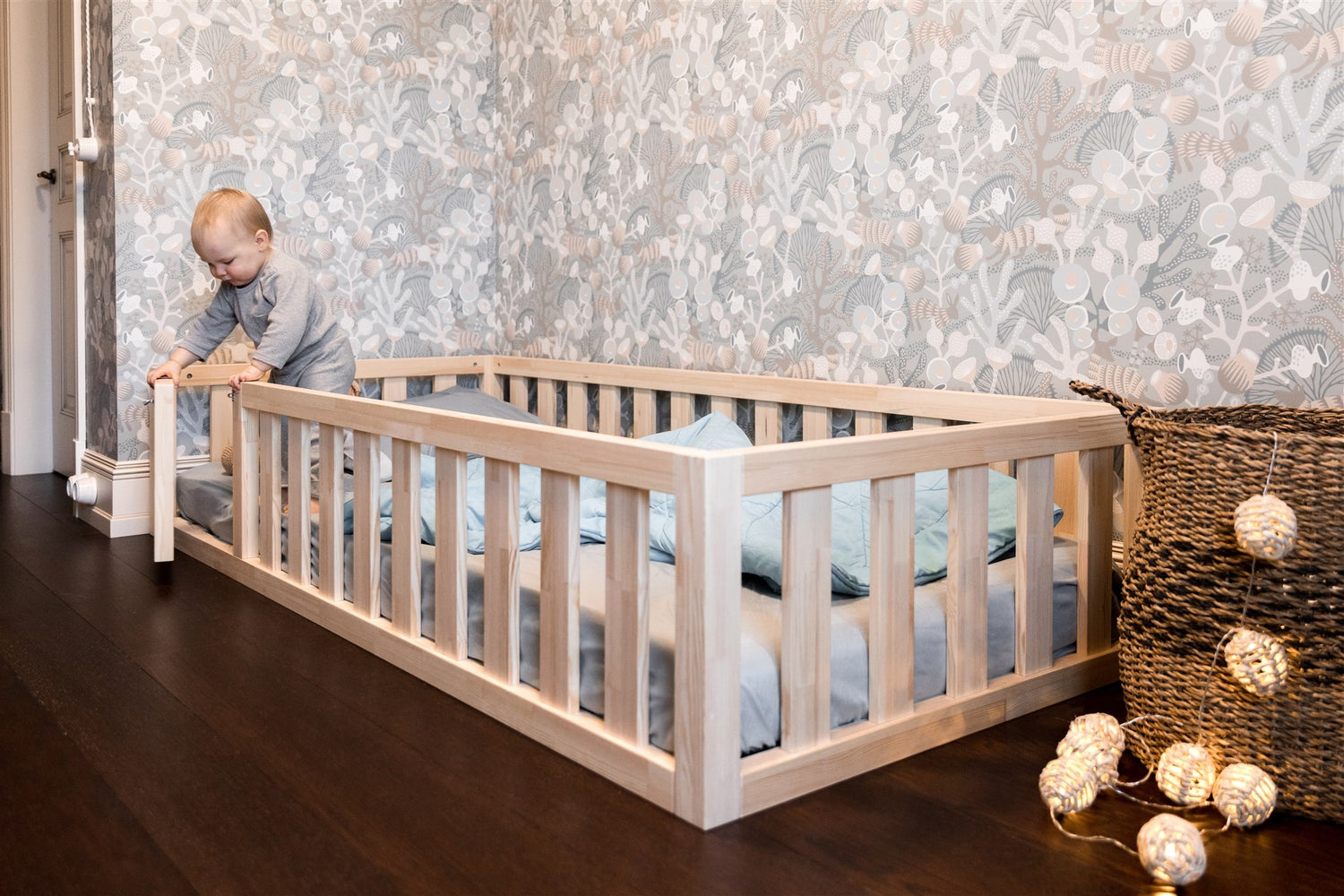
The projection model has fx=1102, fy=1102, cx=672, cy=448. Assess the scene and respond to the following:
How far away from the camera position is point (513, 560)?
4.57 feet

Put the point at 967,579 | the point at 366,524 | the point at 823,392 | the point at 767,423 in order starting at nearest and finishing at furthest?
the point at 967,579, the point at 366,524, the point at 823,392, the point at 767,423

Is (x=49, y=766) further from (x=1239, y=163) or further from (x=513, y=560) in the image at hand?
(x=1239, y=163)

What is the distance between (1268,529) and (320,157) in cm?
232

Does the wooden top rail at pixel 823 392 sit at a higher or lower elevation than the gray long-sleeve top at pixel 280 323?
lower

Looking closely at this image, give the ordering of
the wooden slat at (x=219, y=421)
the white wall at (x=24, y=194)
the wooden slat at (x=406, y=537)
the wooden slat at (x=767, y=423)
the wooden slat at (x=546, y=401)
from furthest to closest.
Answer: the white wall at (x=24, y=194) < the wooden slat at (x=546, y=401) < the wooden slat at (x=219, y=421) < the wooden slat at (x=767, y=423) < the wooden slat at (x=406, y=537)

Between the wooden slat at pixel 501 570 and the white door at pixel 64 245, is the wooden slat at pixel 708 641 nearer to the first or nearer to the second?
the wooden slat at pixel 501 570

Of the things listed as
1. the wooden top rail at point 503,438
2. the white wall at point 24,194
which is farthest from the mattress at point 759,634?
the white wall at point 24,194

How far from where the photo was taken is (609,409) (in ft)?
8.46

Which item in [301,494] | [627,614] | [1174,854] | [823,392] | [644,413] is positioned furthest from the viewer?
[644,413]

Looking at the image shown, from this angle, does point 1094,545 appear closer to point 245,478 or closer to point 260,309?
point 245,478

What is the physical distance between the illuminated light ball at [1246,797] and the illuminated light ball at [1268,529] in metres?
0.22

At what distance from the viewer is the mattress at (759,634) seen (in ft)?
3.99

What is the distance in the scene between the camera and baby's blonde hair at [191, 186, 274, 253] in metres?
2.22

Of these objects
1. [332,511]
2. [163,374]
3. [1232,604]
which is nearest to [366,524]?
[332,511]
